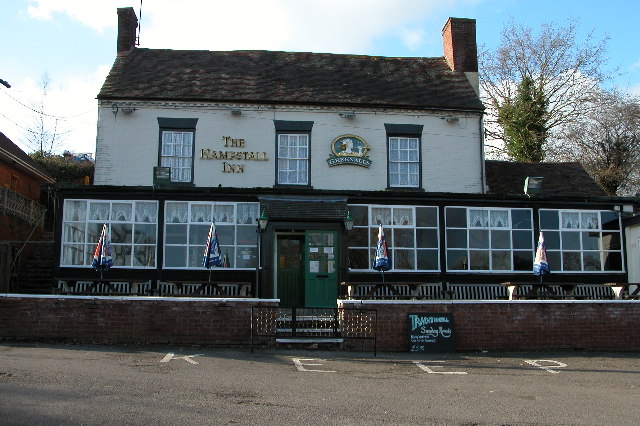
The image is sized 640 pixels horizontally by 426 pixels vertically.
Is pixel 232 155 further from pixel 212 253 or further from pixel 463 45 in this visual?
pixel 463 45

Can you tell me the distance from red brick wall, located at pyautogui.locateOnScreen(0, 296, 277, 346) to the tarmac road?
444mm

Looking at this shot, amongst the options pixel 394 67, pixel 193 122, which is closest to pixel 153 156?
pixel 193 122

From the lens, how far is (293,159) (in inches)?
816

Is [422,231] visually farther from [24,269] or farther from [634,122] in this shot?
[634,122]

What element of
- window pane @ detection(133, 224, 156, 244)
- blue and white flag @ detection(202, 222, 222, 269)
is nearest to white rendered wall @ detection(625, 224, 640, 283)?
blue and white flag @ detection(202, 222, 222, 269)

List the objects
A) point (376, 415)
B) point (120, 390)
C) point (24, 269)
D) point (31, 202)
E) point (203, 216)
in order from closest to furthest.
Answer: point (376, 415) < point (120, 390) < point (203, 216) < point (24, 269) < point (31, 202)

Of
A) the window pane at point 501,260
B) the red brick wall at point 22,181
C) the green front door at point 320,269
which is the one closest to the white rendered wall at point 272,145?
the green front door at point 320,269

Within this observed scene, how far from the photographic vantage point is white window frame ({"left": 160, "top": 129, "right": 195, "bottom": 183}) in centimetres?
2030

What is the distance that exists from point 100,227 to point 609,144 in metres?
32.8

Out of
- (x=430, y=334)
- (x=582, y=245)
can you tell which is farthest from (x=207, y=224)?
(x=582, y=245)

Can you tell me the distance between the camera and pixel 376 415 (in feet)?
26.1

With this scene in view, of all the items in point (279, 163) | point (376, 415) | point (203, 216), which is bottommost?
point (376, 415)

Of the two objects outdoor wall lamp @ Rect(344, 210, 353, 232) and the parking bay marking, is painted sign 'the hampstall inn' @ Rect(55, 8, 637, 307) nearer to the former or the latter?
outdoor wall lamp @ Rect(344, 210, 353, 232)

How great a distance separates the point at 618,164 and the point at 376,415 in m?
36.2
